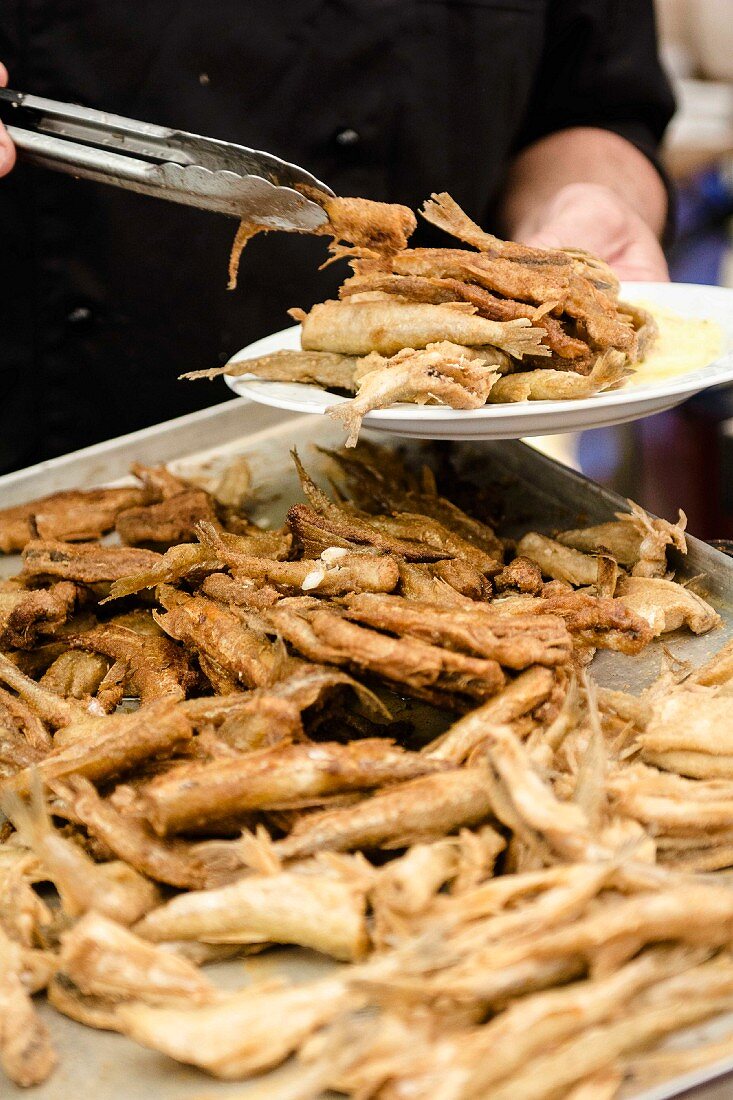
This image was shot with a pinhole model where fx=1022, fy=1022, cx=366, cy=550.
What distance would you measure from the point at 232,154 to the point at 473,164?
1.38m

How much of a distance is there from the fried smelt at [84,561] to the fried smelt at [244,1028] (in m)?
0.90

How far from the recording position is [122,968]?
1046mm

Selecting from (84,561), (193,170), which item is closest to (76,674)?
(84,561)

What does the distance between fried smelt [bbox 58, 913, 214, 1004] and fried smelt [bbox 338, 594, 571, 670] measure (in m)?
0.53

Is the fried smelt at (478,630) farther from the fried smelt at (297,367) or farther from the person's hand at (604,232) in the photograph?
the person's hand at (604,232)

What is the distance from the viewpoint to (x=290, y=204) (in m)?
1.64

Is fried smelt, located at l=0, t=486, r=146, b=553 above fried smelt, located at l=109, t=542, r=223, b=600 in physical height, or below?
below

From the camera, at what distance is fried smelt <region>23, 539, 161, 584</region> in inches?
69.6

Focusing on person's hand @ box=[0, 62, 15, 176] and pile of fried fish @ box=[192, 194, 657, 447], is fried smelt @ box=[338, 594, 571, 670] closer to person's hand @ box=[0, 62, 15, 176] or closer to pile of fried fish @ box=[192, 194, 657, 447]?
pile of fried fish @ box=[192, 194, 657, 447]

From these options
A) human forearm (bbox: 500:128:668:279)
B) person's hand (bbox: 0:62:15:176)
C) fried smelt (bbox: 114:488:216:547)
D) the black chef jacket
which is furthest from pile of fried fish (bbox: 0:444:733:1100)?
human forearm (bbox: 500:128:668:279)

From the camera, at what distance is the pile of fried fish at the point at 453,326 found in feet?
5.34

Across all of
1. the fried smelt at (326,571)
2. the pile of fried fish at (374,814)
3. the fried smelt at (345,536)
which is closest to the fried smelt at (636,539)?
the pile of fried fish at (374,814)

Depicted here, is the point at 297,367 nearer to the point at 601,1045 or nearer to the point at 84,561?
the point at 84,561

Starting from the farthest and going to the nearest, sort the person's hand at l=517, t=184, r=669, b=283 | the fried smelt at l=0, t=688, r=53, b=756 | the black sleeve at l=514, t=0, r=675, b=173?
the black sleeve at l=514, t=0, r=675, b=173 < the person's hand at l=517, t=184, r=669, b=283 < the fried smelt at l=0, t=688, r=53, b=756
